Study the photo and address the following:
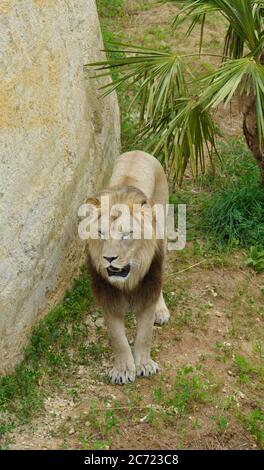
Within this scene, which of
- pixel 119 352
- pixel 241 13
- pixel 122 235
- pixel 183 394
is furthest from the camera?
pixel 241 13

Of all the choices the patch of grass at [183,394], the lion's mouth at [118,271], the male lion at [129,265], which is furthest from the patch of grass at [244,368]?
the lion's mouth at [118,271]

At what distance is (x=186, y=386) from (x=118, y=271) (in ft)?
3.56

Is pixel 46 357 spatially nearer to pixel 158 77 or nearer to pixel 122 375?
pixel 122 375

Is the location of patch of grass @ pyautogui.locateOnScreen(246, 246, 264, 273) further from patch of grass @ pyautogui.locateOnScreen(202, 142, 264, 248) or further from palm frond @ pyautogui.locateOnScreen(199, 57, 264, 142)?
palm frond @ pyautogui.locateOnScreen(199, 57, 264, 142)

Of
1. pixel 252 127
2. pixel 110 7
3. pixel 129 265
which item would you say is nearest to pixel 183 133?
pixel 252 127

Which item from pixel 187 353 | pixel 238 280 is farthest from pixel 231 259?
pixel 187 353

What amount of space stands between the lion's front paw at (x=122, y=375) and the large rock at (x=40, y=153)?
68 centimetres

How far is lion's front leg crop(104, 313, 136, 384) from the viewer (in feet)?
21.0

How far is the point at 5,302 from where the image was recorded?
598 centimetres

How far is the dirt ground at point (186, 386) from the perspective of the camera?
595 cm

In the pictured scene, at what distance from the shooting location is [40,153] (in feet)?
21.2

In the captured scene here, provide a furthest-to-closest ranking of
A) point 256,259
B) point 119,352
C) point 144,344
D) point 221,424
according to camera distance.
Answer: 1. point 256,259
2. point 144,344
3. point 119,352
4. point 221,424

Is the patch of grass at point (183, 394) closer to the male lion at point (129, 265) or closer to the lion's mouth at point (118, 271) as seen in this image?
the male lion at point (129, 265)

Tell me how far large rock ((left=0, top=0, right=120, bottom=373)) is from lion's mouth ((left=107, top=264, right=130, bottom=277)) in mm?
686
